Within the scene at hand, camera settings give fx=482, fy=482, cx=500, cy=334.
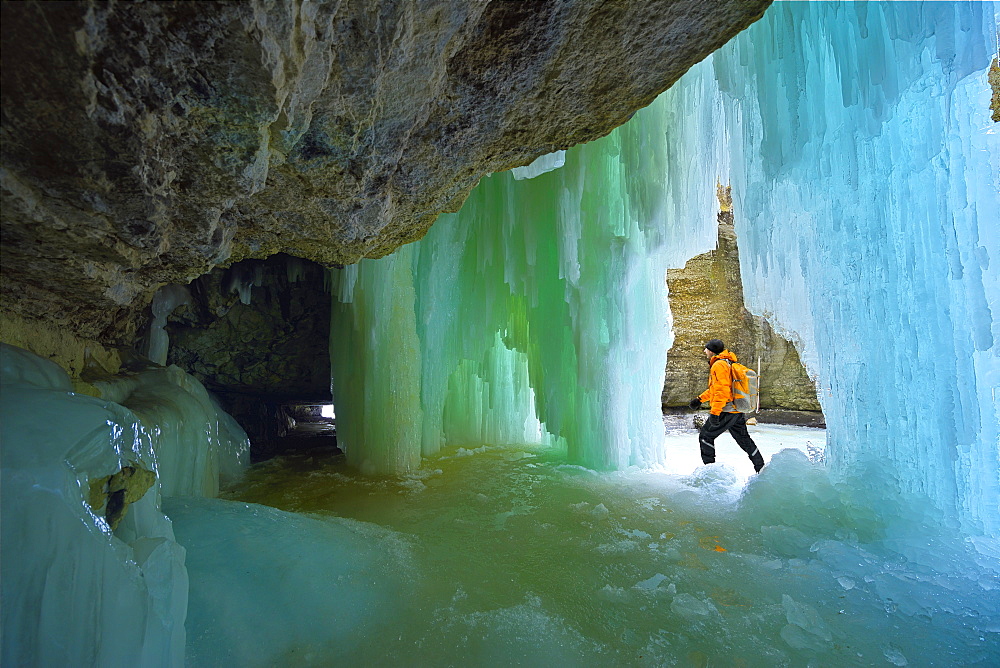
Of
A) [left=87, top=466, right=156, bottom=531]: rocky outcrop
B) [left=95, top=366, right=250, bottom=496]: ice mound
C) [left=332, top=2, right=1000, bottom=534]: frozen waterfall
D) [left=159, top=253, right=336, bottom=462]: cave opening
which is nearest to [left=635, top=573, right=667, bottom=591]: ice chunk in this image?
[left=332, top=2, right=1000, bottom=534]: frozen waterfall

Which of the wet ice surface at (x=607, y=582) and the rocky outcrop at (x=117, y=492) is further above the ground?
the rocky outcrop at (x=117, y=492)

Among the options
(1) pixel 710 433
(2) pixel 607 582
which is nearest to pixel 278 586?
(2) pixel 607 582

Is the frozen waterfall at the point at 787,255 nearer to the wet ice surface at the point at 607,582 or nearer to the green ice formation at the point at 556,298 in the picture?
the green ice formation at the point at 556,298

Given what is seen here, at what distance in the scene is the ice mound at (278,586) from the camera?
2208 millimetres

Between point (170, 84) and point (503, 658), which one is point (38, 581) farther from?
point (503, 658)

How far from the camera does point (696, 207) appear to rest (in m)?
6.02

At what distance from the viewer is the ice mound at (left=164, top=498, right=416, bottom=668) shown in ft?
7.25

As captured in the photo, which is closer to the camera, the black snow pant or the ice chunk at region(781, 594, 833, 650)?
the ice chunk at region(781, 594, 833, 650)

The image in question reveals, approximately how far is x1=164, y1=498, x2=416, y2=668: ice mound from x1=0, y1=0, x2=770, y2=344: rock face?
4.53 feet

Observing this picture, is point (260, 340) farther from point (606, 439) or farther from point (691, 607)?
point (691, 607)

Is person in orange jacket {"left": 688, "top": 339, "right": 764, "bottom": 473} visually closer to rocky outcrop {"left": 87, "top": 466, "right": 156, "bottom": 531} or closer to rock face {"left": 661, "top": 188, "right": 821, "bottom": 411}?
rocky outcrop {"left": 87, "top": 466, "right": 156, "bottom": 531}

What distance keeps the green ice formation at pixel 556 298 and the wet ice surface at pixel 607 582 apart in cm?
183

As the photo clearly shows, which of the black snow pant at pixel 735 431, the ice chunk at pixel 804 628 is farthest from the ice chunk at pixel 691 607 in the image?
the black snow pant at pixel 735 431

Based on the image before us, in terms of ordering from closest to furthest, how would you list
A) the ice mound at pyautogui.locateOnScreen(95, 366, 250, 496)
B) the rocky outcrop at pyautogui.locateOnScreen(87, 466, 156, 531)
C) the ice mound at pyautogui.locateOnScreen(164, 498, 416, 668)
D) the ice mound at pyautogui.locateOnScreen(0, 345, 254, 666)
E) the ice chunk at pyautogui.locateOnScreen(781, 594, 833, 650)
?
1. the ice mound at pyautogui.locateOnScreen(0, 345, 254, 666)
2. the rocky outcrop at pyautogui.locateOnScreen(87, 466, 156, 531)
3. the ice mound at pyautogui.locateOnScreen(164, 498, 416, 668)
4. the ice chunk at pyautogui.locateOnScreen(781, 594, 833, 650)
5. the ice mound at pyautogui.locateOnScreen(95, 366, 250, 496)
